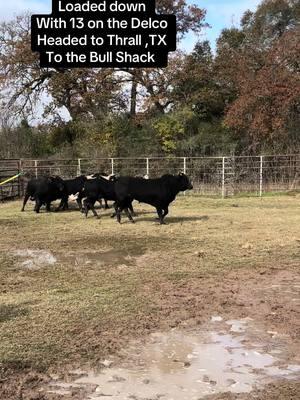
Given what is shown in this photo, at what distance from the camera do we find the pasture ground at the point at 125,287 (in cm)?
447

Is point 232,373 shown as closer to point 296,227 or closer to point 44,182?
point 296,227

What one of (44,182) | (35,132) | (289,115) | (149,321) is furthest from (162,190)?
(35,132)

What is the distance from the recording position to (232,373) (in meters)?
4.11

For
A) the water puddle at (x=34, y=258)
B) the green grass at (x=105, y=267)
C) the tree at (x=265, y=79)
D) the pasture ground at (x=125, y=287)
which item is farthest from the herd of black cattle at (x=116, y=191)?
the tree at (x=265, y=79)

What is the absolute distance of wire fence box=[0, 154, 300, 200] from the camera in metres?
21.8

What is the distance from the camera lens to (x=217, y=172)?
898 inches

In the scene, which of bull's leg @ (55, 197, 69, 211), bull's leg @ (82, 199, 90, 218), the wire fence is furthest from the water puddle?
the wire fence

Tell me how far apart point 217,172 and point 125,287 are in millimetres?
16592

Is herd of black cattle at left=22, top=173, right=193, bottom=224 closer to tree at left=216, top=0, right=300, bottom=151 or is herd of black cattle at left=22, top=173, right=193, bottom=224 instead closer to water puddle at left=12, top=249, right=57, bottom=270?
water puddle at left=12, top=249, right=57, bottom=270

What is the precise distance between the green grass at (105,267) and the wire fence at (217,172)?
6.44 m

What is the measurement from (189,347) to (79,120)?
86.0 feet

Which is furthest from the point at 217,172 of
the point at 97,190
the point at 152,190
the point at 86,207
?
the point at 152,190

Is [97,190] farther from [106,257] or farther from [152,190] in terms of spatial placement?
[106,257]

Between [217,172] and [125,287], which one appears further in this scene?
[217,172]
